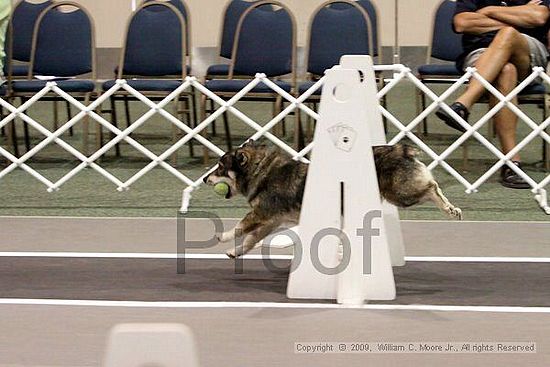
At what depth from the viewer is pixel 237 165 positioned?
4.23 metres

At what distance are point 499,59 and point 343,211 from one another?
8.73ft

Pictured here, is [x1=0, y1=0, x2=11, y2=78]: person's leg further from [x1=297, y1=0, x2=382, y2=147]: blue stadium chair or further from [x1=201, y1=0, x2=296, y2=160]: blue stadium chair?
[x1=297, y1=0, x2=382, y2=147]: blue stadium chair

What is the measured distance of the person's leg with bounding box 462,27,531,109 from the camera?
612 centimetres

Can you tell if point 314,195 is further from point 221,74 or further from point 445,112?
point 221,74

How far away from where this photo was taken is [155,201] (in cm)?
587

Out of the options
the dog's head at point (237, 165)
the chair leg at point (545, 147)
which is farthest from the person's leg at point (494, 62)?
the dog's head at point (237, 165)

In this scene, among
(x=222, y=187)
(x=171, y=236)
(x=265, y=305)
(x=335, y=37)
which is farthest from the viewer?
(x=335, y=37)

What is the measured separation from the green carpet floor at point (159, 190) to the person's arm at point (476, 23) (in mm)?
893

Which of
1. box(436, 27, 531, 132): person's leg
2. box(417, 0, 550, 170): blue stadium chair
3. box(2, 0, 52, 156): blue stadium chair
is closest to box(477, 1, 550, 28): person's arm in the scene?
box(436, 27, 531, 132): person's leg

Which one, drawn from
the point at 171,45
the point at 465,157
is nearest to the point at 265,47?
the point at 171,45

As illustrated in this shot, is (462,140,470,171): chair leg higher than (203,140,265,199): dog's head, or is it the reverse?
(203,140,265,199): dog's head

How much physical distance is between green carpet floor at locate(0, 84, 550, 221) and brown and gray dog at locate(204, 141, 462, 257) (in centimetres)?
126

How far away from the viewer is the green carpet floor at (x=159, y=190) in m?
5.61

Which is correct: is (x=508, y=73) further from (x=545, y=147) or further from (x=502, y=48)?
(x=545, y=147)
